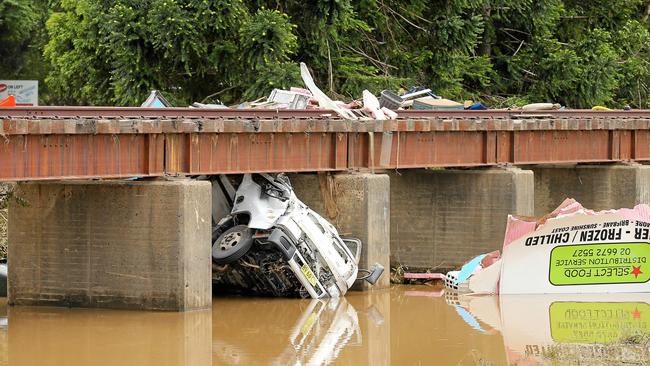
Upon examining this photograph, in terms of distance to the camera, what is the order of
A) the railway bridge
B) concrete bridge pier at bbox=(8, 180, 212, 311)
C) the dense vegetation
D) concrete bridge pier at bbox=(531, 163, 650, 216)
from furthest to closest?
the dense vegetation, concrete bridge pier at bbox=(531, 163, 650, 216), concrete bridge pier at bbox=(8, 180, 212, 311), the railway bridge

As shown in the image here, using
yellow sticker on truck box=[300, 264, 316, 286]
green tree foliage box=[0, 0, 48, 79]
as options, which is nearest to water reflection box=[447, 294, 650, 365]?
yellow sticker on truck box=[300, 264, 316, 286]

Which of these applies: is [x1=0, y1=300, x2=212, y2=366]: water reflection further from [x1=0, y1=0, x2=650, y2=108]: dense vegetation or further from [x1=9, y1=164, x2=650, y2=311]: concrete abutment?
[x1=0, y1=0, x2=650, y2=108]: dense vegetation

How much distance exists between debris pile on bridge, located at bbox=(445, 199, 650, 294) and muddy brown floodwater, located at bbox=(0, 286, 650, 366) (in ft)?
1.21

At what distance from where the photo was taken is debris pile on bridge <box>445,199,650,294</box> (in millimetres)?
26234

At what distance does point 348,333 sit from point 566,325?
335cm

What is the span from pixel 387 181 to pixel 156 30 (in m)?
15.0

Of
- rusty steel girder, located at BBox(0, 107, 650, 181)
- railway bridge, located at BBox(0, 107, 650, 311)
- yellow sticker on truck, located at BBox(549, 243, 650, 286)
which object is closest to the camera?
rusty steel girder, located at BBox(0, 107, 650, 181)

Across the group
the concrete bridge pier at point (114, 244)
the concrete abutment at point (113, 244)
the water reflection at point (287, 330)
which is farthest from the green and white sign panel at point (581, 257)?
the concrete bridge pier at point (114, 244)

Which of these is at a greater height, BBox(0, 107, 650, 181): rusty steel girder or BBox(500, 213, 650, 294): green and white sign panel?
BBox(0, 107, 650, 181): rusty steel girder

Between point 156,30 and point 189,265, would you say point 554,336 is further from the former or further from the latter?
point 156,30

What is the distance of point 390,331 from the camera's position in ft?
73.6

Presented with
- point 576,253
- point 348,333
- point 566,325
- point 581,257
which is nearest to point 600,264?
point 581,257

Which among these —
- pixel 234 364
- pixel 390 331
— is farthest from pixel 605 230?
pixel 234 364

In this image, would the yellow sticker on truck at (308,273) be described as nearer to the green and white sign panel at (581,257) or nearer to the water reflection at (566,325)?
the water reflection at (566,325)
